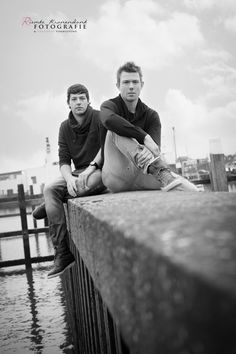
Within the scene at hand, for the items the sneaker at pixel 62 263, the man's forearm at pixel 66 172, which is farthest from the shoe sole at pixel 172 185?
the man's forearm at pixel 66 172

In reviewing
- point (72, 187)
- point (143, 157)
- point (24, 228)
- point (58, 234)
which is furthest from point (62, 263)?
point (24, 228)

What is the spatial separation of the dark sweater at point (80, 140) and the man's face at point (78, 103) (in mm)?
73

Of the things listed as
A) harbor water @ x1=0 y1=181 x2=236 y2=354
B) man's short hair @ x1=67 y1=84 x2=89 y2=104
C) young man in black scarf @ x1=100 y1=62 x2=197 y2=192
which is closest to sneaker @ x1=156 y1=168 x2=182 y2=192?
young man in black scarf @ x1=100 y1=62 x2=197 y2=192

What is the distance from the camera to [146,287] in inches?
14.1

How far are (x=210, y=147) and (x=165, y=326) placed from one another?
577 cm

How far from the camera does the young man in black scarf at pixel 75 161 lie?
3.17 m

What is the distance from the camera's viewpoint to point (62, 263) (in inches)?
115

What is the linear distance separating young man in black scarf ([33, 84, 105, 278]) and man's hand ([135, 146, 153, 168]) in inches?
31.5

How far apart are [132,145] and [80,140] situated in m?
1.30

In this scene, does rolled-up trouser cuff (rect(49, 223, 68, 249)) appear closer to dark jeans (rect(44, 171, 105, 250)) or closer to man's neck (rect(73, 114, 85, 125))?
dark jeans (rect(44, 171, 105, 250))

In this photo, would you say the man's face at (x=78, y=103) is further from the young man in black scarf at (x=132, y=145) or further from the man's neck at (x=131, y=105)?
the man's neck at (x=131, y=105)

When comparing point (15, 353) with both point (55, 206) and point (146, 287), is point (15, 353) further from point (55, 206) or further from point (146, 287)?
point (146, 287)

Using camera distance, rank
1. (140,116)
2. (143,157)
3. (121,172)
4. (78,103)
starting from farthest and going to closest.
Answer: (78,103)
(140,116)
(121,172)
(143,157)

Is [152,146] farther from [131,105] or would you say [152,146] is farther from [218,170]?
[218,170]
